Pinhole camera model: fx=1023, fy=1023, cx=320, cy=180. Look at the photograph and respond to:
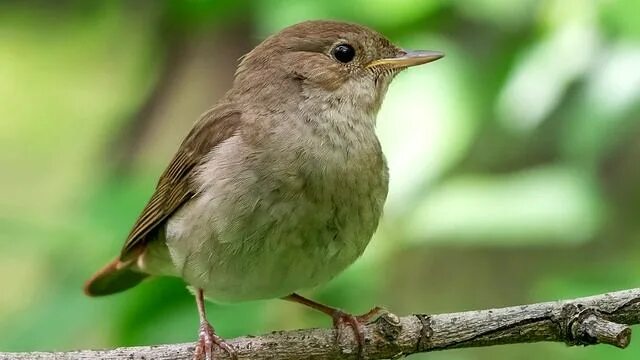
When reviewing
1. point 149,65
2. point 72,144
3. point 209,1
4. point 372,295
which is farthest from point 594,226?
point 72,144

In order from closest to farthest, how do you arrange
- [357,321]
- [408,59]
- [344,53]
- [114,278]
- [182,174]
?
[357,321], [408,59], [344,53], [182,174], [114,278]

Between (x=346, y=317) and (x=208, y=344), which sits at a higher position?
(x=346, y=317)

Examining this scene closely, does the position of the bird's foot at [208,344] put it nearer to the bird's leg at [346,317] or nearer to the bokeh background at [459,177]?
the bokeh background at [459,177]

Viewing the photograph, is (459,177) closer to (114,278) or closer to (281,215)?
(281,215)

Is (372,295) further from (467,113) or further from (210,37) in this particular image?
(210,37)

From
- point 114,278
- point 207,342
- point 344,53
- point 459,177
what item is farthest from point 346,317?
point 114,278

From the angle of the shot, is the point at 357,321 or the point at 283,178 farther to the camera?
the point at 357,321

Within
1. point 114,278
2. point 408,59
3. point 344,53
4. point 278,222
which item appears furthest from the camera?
point 114,278
